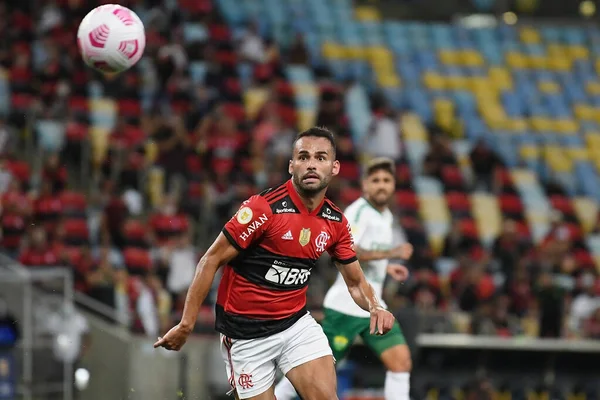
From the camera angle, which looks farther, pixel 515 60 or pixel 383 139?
pixel 515 60

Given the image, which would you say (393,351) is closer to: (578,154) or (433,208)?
(433,208)

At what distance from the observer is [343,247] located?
22.7ft

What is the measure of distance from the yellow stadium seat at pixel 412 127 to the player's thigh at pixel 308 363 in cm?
1336

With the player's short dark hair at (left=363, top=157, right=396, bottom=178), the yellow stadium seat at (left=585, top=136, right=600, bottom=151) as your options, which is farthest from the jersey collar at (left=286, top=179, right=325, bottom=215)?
the yellow stadium seat at (left=585, top=136, right=600, bottom=151)

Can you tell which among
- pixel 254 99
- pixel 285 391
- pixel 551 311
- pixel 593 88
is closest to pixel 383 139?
pixel 254 99

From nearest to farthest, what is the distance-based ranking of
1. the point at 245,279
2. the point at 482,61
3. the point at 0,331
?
the point at 245,279
the point at 0,331
the point at 482,61

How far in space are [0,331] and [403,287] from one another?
5.62 metres

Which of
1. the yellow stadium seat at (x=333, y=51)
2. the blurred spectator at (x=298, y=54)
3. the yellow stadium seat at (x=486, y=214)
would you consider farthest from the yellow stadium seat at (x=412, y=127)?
the blurred spectator at (x=298, y=54)

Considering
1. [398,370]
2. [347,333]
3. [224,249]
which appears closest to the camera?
[224,249]

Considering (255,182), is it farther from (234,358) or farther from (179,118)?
(234,358)

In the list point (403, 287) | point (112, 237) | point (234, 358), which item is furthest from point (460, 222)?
point (234, 358)

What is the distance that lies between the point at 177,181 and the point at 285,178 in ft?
5.47

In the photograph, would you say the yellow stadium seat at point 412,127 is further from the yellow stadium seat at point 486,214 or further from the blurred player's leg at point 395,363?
the blurred player's leg at point 395,363

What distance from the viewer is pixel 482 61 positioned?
2338 cm
